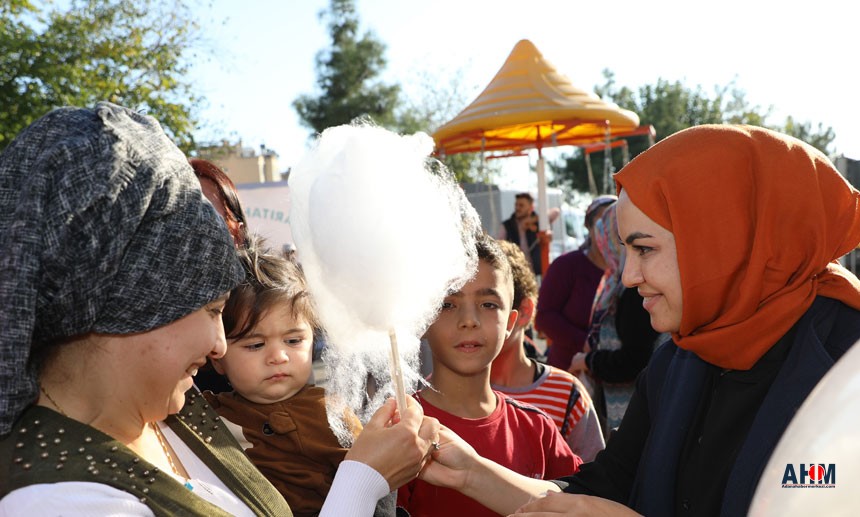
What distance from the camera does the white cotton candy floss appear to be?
199 centimetres

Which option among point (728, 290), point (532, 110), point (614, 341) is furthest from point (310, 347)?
point (532, 110)

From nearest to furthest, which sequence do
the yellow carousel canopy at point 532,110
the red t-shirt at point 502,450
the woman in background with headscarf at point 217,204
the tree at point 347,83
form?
1. the red t-shirt at point 502,450
2. the woman in background with headscarf at point 217,204
3. the yellow carousel canopy at point 532,110
4. the tree at point 347,83

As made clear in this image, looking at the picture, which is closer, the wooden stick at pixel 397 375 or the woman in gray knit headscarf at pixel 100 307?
the woman in gray knit headscarf at pixel 100 307

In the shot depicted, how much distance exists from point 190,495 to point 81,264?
1.79 ft

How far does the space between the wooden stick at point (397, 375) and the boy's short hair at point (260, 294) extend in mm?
536

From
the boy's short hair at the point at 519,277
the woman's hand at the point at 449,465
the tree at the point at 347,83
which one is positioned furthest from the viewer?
the tree at the point at 347,83

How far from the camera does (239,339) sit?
258 cm

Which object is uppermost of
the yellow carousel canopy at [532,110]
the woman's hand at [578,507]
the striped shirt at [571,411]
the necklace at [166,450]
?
the yellow carousel canopy at [532,110]

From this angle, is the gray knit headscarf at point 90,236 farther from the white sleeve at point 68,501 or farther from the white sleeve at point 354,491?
the white sleeve at point 354,491

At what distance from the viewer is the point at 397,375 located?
2029 mm

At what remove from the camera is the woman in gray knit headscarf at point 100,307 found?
1366 millimetres

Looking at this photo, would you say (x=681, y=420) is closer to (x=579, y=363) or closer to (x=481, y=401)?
(x=481, y=401)

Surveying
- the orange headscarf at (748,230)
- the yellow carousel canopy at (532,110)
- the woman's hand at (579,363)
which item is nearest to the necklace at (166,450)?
the orange headscarf at (748,230)

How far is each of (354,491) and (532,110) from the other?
712cm
